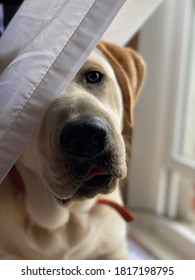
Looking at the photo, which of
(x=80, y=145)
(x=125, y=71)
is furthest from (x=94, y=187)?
(x=125, y=71)

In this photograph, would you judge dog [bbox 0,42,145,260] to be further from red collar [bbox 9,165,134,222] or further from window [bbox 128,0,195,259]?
window [bbox 128,0,195,259]

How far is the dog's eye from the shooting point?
85cm

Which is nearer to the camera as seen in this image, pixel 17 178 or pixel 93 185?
pixel 93 185

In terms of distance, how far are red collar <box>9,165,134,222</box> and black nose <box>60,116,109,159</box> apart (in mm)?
298

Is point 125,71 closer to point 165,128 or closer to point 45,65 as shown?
point 45,65

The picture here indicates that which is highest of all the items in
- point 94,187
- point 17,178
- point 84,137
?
point 84,137

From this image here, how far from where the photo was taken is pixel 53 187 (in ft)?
2.42

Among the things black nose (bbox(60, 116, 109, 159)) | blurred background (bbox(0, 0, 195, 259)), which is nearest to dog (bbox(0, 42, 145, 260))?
black nose (bbox(60, 116, 109, 159))

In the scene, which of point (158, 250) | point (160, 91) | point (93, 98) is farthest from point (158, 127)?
point (93, 98)

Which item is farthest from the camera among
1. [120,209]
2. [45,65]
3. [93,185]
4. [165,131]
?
[165,131]

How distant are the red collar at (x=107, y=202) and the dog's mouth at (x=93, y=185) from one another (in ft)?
0.64

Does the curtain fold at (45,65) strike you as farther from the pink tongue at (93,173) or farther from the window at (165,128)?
the window at (165,128)

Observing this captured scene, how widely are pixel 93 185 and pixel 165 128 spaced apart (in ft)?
2.71

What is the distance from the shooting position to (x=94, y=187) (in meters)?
0.75
